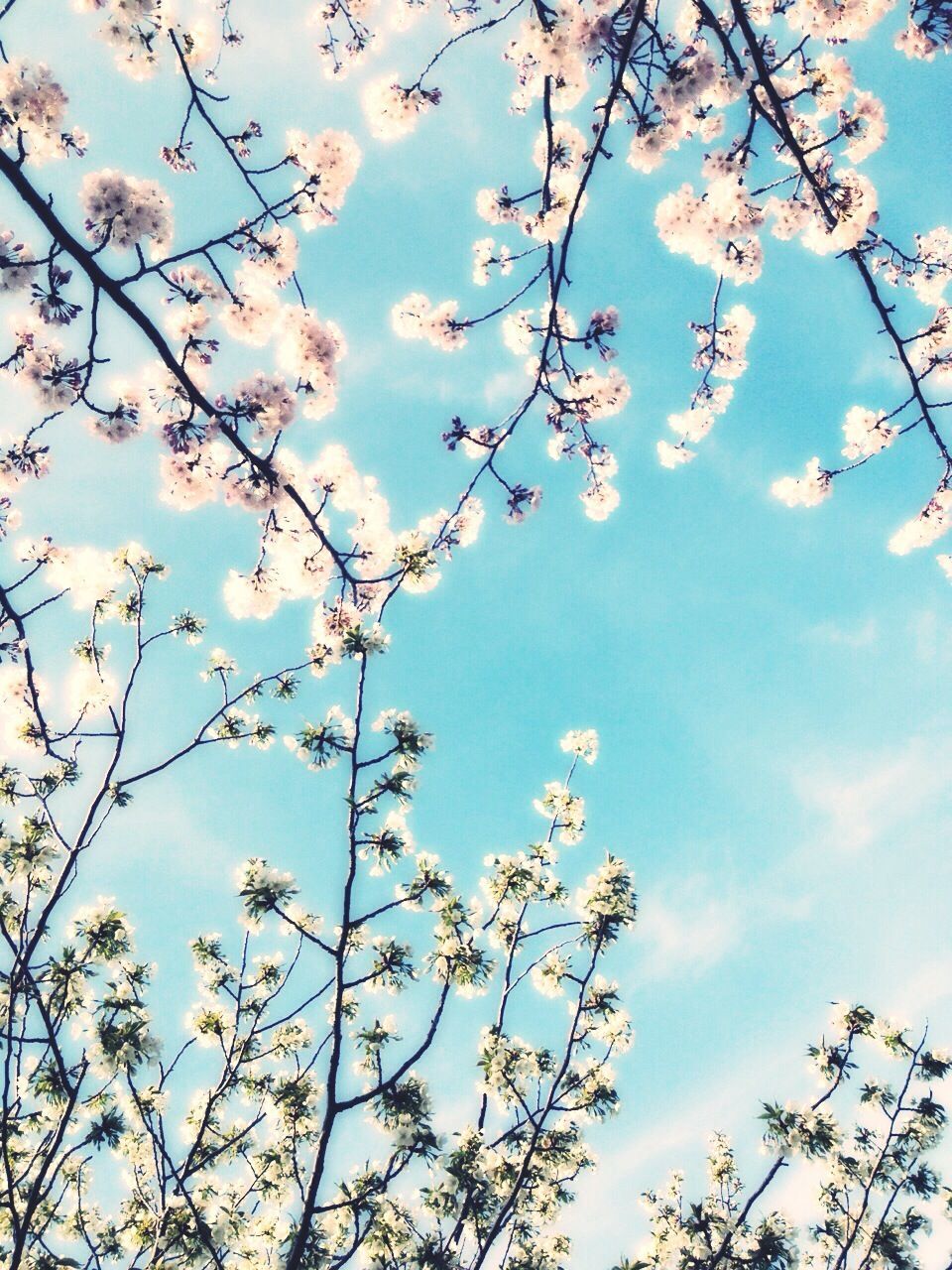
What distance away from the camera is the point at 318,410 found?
5.64 m

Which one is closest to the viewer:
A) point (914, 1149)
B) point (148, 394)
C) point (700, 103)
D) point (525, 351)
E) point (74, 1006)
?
point (148, 394)

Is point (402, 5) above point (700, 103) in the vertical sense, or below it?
above

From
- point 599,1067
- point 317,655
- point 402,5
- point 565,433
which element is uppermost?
point 402,5

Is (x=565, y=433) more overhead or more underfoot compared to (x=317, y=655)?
more overhead

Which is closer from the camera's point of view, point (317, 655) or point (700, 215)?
point (700, 215)

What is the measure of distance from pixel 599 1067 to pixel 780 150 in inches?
347

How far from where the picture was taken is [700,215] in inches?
224

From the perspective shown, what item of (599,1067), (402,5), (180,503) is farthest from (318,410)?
(599,1067)

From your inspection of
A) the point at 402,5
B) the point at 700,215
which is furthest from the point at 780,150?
the point at 402,5

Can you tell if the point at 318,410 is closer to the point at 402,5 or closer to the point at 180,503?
the point at 180,503

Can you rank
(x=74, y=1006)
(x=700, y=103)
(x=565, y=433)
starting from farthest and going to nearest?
(x=565, y=433) → (x=74, y=1006) → (x=700, y=103)

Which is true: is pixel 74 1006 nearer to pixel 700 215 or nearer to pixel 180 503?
pixel 180 503

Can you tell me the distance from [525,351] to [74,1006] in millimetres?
7159

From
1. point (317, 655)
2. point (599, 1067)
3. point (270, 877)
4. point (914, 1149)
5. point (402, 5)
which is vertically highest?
point (402, 5)
